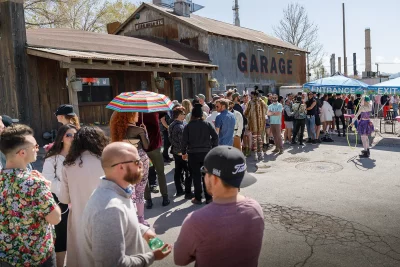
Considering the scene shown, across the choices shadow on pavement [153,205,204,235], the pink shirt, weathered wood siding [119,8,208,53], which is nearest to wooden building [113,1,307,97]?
weathered wood siding [119,8,208,53]

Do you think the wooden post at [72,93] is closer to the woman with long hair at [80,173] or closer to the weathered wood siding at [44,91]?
the weathered wood siding at [44,91]

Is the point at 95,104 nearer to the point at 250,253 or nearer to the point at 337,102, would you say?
the point at 337,102

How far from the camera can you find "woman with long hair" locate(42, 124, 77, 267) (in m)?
3.25

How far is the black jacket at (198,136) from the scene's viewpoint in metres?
5.80

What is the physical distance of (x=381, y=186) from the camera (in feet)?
22.0

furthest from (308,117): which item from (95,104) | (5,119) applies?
(5,119)

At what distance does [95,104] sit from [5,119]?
9.02 meters

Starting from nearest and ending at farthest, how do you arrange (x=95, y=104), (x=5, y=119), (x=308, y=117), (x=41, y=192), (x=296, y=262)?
(x=41, y=192), (x=296, y=262), (x=5, y=119), (x=308, y=117), (x=95, y=104)

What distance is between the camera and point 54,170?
10.7 ft

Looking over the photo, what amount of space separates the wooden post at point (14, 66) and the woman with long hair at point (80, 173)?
28.7ft

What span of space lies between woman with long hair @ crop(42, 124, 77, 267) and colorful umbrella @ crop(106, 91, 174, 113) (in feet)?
4.43

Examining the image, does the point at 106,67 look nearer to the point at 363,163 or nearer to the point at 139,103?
the point at 139,103

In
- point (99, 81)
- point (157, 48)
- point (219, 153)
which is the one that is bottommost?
point (219, 153)

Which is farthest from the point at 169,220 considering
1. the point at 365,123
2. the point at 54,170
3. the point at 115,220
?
the point at 365,123
